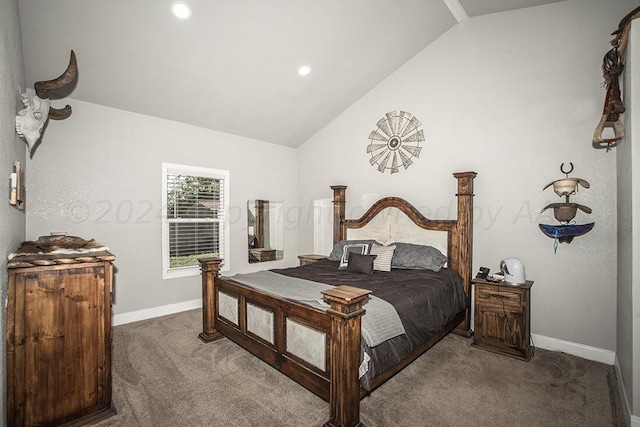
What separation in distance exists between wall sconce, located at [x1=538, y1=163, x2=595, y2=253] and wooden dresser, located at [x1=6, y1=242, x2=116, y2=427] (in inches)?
148

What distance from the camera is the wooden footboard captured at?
1.80 m

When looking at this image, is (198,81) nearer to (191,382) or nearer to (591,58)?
(191,382)

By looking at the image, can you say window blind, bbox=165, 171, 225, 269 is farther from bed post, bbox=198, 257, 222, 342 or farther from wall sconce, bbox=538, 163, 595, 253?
wall sconce, bbox=538, 163, 595, 253

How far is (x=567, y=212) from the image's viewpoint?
2814 millimetres

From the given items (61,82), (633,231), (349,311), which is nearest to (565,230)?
(633,231)

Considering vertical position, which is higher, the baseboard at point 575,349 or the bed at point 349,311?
the bed at point 349,311

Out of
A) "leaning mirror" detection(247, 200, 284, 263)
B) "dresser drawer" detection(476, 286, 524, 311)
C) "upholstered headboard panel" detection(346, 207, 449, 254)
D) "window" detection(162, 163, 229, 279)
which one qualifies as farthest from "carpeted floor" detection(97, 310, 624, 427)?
"leaning mirror" detection(247, 200, 284, 263)

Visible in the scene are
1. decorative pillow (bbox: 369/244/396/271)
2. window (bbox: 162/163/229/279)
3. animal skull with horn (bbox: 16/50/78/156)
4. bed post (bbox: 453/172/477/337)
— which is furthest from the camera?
window (bbox: 162/163/229/279)

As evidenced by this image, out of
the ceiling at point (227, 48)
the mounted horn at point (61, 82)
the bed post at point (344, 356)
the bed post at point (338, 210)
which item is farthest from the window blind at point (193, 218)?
the bed post at point (344, 356)

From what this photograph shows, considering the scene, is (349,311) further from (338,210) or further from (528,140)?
(338,210)

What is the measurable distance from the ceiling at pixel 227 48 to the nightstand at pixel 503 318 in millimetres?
2989

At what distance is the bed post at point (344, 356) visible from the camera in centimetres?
178

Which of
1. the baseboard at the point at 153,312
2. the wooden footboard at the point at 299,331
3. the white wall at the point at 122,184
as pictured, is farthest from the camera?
the baseboard at the point at 153,312

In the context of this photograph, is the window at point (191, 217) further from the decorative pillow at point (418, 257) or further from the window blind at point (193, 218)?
the decorative pillow at point (418, 257)
